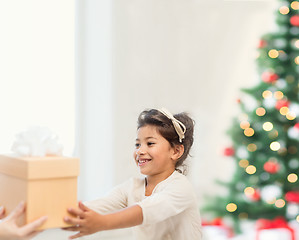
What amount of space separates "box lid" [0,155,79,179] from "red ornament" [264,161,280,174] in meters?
2.49

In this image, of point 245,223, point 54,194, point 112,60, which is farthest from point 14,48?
point 245,223

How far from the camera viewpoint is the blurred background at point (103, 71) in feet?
10.6

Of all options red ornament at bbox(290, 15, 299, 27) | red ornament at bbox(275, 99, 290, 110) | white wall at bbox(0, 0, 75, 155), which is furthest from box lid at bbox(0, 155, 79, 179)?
red ornament at bbox(290, 15, 299, 27)

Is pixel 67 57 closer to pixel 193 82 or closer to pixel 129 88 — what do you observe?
pixel 129 88

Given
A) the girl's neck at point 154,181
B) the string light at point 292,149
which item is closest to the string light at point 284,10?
the string light at point 292,149

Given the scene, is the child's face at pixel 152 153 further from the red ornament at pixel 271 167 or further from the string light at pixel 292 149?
the string light at pixel 292 149

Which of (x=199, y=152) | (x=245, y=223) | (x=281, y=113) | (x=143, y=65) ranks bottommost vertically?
(x=245, y=223)

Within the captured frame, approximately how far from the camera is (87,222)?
172 centimetres

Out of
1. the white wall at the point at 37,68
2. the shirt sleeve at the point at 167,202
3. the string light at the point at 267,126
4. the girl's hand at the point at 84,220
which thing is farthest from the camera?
the string light at the point at 267,126

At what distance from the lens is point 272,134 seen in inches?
152

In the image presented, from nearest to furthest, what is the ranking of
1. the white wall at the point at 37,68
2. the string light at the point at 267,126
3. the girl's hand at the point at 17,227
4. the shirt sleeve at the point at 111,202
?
the girl's hand at the point at 17,227 < the shirt sleeve at the point at 111,202 < the white wall at the point at 37,68 < the string light at the point at 267,126

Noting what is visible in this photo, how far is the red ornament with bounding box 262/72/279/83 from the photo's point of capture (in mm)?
3900

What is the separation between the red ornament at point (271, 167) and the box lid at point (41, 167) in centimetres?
249

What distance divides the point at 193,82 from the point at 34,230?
108 inches
